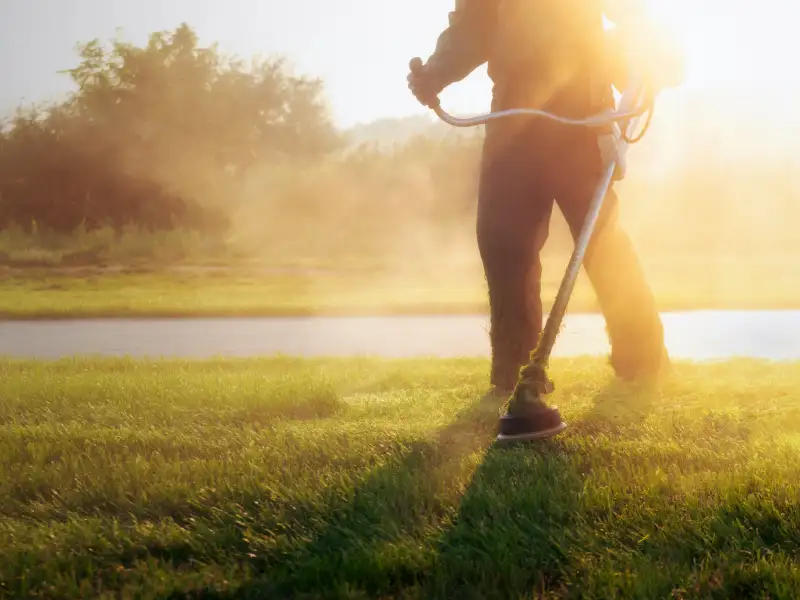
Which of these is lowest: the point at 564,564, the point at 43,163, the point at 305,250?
the point at 564,564

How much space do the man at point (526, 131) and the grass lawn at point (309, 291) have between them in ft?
12.1

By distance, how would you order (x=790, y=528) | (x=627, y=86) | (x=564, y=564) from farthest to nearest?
(x=627, y=86) < (x=790, y=528) < (x=564, y=564)

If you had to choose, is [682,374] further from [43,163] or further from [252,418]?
[43,163]

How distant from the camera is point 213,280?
12312 mm

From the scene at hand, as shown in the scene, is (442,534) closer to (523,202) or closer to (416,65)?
(523,202)

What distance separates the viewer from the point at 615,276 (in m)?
4.03

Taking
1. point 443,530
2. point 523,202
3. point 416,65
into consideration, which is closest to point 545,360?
point 523,202

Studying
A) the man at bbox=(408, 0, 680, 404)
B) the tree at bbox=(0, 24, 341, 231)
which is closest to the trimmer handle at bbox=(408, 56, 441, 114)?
the man at bbox=(408, 0, 680, 404)

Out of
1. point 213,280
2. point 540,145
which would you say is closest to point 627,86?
point 540,145

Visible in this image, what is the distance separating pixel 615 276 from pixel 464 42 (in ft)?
4.11

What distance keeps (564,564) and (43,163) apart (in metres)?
14.2

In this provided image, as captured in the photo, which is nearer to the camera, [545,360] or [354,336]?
[545,360]

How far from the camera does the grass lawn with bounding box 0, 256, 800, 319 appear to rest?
9.11 metres

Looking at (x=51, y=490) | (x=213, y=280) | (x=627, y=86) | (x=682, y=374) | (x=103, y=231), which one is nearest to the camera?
(x=51, y=490)
